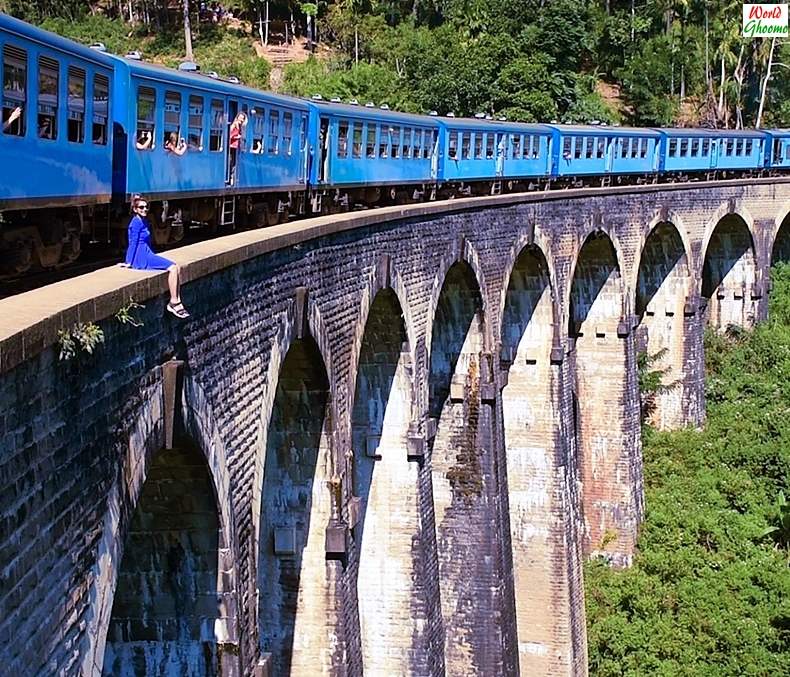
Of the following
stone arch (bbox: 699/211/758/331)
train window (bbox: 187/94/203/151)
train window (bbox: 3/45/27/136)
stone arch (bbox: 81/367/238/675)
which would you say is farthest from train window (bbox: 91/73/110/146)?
stone arch (bbox: 699/211/758/331)

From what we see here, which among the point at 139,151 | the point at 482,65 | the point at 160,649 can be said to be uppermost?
the point at 482,65

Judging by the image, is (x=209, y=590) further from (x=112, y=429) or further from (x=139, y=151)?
(x=139, y=151)

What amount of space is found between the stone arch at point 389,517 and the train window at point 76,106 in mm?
6703

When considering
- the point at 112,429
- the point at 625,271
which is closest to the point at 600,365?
the point at 625,271

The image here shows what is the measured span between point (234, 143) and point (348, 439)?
11.8 feet

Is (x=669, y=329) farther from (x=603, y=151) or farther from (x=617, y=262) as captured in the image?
(x=617, y=262)

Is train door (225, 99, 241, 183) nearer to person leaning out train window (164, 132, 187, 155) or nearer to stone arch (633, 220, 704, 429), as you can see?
person leaning out train window (164, 132, 187, 155)

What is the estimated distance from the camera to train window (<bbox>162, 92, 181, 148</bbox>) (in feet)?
40.6

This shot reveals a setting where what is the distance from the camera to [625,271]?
27.6m

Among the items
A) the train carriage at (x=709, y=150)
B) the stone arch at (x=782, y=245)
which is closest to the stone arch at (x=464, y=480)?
the train carriage at (x=709, y=150)

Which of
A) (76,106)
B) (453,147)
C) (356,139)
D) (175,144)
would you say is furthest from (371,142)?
(76,106)

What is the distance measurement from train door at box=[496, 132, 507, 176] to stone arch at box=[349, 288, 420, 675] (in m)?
10.2

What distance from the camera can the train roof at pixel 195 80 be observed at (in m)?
11.6

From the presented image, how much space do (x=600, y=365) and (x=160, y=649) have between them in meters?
18.6
